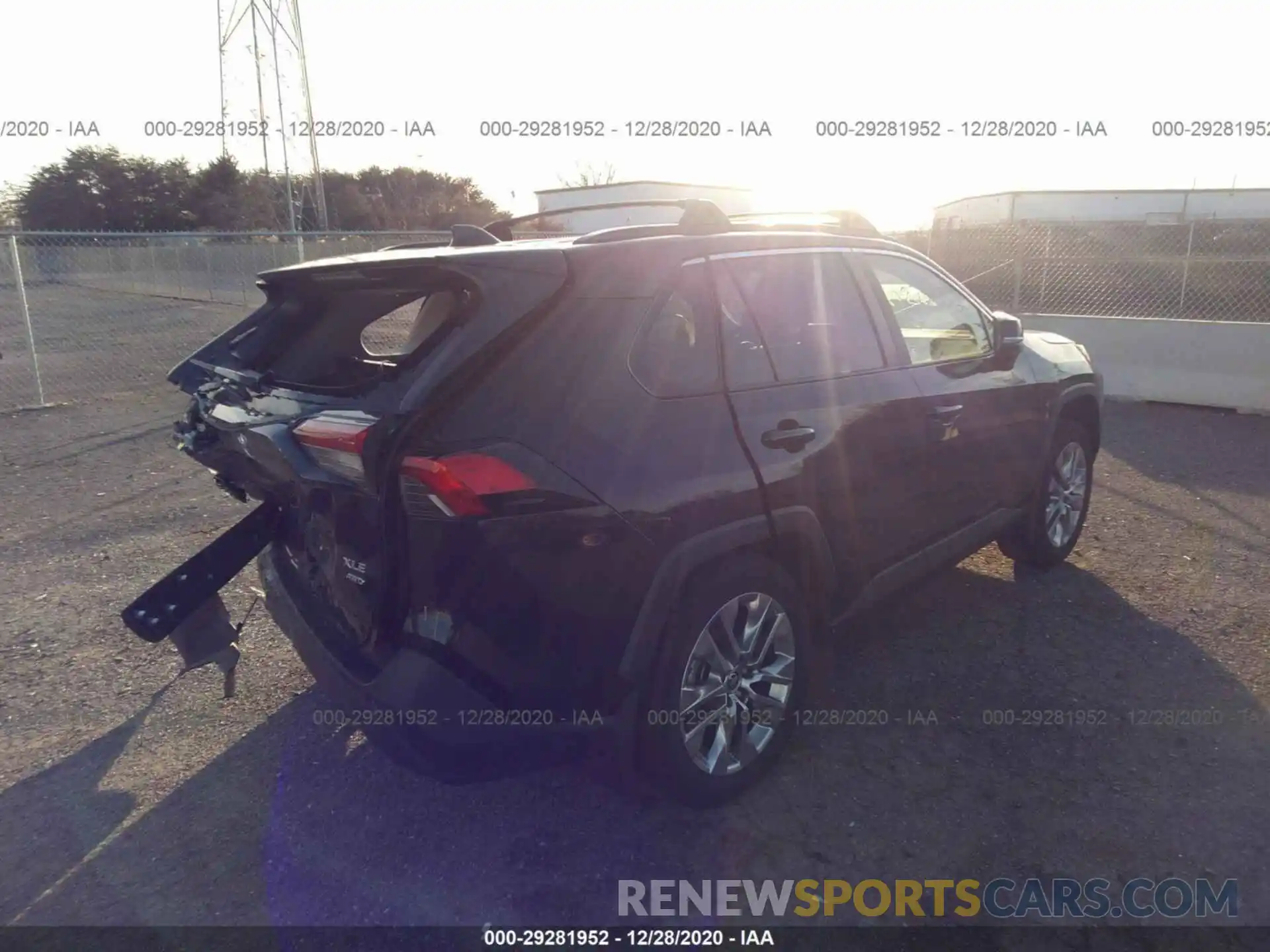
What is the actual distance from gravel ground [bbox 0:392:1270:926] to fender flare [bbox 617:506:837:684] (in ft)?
1.59

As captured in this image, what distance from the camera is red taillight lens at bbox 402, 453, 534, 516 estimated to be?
2.27 metres

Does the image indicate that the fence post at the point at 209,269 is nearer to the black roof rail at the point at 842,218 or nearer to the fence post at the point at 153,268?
the fence post at the point at 153,268

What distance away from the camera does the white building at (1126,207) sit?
1988 cm

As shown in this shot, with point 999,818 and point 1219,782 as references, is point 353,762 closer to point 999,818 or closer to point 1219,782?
point 999,818

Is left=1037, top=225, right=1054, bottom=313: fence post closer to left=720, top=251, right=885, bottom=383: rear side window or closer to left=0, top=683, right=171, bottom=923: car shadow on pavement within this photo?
left=720, top=251, right=885, bottom=383: rear side window

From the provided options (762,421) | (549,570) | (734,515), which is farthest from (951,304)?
(549,570)

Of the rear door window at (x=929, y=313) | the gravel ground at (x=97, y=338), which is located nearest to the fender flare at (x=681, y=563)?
the rear door window at (x=929, y=313)

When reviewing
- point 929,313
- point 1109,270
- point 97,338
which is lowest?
point 97,338

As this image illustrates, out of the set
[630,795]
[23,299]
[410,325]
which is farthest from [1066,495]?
[23,299]

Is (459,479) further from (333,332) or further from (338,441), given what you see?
(333,332)

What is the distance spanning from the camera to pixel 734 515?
281 cm

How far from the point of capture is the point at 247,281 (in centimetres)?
1653

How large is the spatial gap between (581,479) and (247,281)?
16252 millimetres

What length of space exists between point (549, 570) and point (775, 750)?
128 cm
